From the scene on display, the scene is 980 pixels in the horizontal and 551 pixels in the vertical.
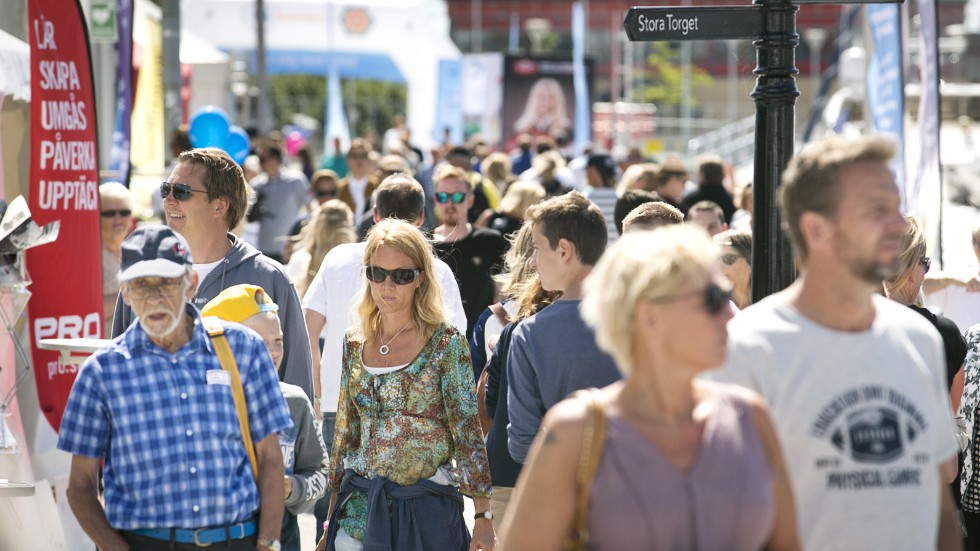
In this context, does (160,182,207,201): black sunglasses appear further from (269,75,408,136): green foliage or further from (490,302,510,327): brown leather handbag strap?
(269,75,408,136): green foliage

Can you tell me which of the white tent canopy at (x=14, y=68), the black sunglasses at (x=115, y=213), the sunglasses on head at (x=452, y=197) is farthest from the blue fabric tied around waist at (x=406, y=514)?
the black sunglasses at (x=115, y=213)

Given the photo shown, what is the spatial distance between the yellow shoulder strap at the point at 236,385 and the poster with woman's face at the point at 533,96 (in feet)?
89.7

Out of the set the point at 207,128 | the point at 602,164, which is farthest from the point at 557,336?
the point at 207,128

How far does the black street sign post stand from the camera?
521cm

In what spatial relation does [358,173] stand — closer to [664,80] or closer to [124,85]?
[124,85]

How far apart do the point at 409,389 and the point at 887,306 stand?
1.99m

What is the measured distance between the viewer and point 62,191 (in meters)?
6.34

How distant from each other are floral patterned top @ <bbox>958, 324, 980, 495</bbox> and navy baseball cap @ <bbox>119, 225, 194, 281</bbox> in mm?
3131

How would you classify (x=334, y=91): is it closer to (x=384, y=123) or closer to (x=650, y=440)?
(x=650, y=440)

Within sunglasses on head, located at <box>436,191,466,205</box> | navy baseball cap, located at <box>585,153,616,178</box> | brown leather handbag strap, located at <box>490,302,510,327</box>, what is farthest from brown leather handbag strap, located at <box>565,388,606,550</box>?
navy baseball cap, located at <box>585,153,616,178</box>

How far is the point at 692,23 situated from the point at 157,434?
115 inches

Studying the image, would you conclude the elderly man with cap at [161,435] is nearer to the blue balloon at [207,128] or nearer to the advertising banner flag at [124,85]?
the advertising banner flag at [124,85]

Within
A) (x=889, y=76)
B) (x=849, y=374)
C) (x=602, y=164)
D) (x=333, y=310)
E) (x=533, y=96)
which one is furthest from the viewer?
(x=533, y=96)

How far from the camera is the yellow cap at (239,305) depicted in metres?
4.44
